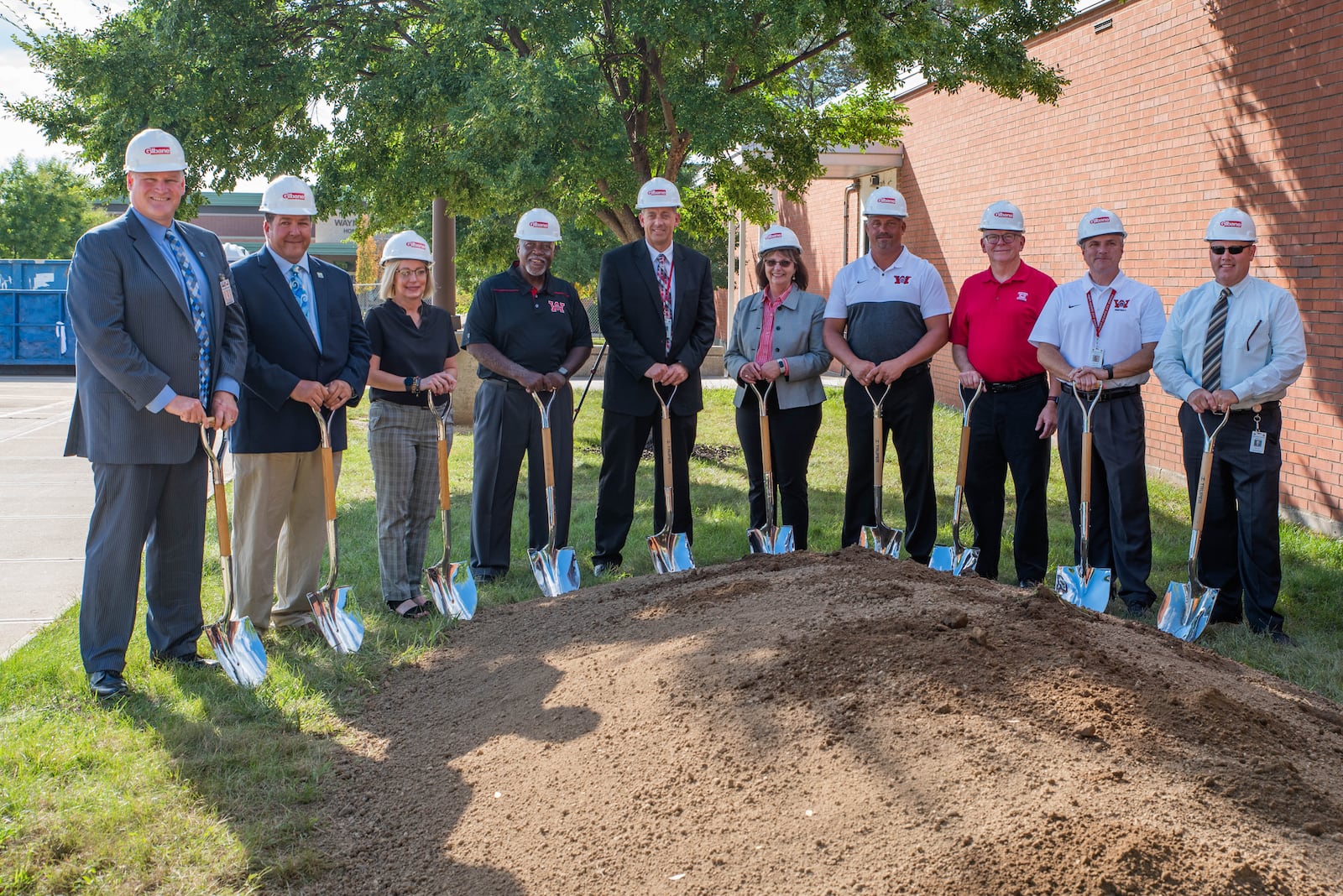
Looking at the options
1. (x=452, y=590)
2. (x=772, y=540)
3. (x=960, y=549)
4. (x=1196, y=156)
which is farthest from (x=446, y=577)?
(x=1196, y=156)

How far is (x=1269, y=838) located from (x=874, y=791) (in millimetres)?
955

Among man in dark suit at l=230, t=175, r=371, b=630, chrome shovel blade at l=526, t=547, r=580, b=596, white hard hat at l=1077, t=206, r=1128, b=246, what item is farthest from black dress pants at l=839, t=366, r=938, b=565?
man in dark suit at l=230, t=175, r=371, b=630

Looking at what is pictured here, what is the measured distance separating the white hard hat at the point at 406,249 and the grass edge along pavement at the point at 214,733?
1.86m

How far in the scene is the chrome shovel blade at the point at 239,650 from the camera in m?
4.79

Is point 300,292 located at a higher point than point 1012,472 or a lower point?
higher

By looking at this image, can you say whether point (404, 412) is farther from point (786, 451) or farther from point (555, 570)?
point (786, 451)

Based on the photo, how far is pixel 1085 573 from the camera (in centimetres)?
606

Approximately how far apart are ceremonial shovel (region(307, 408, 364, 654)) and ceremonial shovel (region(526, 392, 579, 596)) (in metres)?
1.15

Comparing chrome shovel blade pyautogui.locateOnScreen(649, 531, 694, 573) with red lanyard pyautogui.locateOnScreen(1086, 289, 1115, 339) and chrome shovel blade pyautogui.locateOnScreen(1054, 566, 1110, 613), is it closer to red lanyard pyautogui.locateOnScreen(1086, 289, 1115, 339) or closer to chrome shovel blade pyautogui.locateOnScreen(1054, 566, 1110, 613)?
chrome shovel blade pyautogui.locateOnScreen(1054, 566, 1110, 613)

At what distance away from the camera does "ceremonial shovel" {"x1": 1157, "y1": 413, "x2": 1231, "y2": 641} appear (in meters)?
5.55

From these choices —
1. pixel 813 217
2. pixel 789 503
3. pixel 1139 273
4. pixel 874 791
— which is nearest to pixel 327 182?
pixel 789 503

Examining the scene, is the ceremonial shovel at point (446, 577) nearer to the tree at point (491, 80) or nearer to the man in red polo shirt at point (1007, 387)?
the man in red polo shirt at point (1007, 387)

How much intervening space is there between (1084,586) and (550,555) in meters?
2.93

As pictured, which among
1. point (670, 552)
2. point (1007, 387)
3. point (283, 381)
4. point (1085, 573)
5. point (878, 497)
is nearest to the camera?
point (283, 381)
